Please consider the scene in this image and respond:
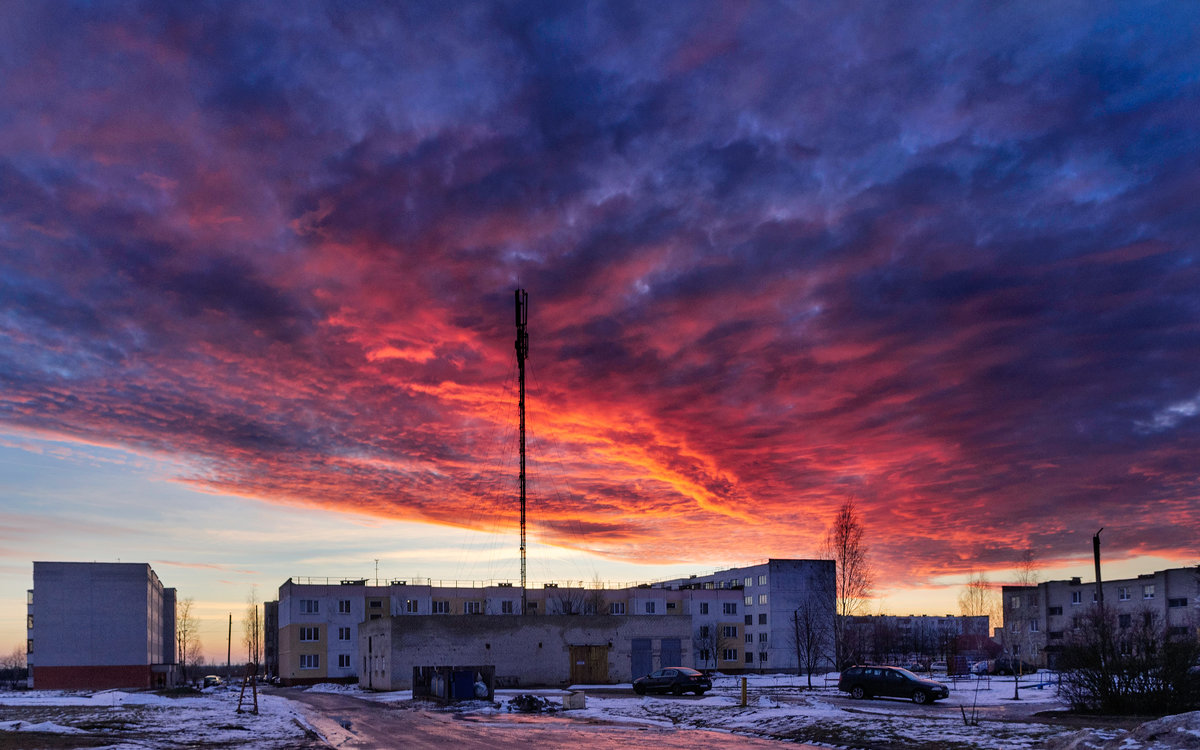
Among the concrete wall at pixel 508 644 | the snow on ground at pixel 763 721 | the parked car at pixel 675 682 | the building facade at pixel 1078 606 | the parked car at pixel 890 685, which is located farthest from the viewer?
the building facade at pixel 1078 606

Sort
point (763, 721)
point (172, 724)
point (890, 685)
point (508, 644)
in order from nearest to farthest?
point (763, 721) < point (172, 724) < point (890, 685) < point (508, 644)

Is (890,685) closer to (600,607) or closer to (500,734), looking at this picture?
(500,734)

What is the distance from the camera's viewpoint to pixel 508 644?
66062 millimetres

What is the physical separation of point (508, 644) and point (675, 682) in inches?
740

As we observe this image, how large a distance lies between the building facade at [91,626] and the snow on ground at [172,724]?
5753 cm

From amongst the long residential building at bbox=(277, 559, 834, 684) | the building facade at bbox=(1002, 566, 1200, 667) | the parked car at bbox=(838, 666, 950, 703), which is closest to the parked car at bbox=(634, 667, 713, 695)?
the parked car at bbox=(838, 666, 950, 703)

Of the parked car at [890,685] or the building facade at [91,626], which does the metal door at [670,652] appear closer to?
the parked car at [890,685]

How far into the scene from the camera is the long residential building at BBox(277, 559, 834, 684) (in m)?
95.0

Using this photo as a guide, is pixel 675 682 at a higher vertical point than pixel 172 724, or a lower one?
lower

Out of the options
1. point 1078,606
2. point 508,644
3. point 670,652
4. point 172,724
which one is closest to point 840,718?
point 172,724

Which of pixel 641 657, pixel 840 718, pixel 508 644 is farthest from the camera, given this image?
pixel 641 657

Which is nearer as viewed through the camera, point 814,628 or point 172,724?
point 172,724

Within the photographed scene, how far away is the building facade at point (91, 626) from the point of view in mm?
99188

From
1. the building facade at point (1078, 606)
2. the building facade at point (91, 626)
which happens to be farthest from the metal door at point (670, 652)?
the building facade at point (91, 626)
